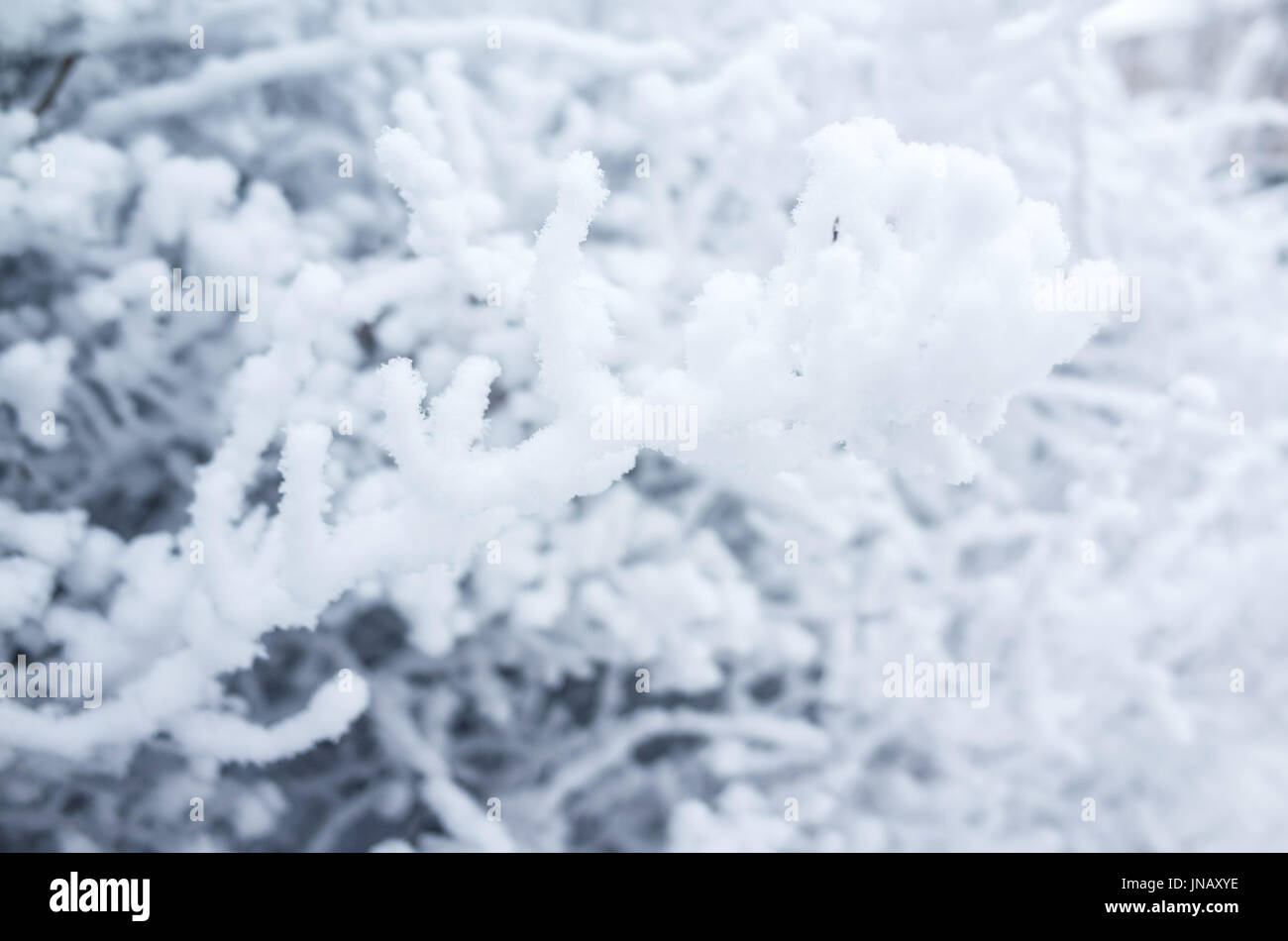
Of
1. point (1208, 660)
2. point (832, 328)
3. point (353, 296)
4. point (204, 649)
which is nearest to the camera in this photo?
point (832, 328)

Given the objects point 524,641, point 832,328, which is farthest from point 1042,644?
point 832,328

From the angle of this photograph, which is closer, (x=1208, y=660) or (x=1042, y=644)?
(x=1042, y=644)

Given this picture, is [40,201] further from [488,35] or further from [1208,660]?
[1208,660]

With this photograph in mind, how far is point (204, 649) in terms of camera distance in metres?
0.40

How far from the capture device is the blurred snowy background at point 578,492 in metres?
Result: 0.47

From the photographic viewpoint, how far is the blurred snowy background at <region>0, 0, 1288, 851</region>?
47cm

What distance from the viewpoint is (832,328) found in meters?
0.29

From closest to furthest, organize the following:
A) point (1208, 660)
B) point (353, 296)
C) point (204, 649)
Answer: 1. point (204, 649)
2. point (353, 296)
3. point (1208, 660)

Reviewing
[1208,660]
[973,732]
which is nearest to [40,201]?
[973,732]

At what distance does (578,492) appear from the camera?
326 millimetres

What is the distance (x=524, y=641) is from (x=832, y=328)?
377 millimetres
